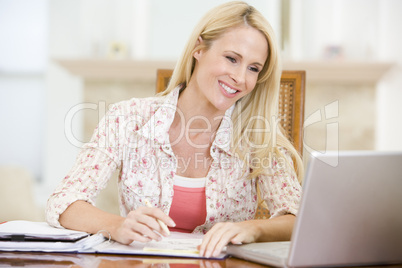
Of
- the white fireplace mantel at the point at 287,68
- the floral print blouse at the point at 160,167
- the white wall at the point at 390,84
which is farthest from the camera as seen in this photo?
the white fireplace mantel at the point at 287,68

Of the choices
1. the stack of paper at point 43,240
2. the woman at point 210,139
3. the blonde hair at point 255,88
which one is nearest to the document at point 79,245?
the stack of paper at point 43,240

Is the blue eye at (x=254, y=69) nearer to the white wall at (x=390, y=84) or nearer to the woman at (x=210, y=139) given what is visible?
the woman at (x=210, y=139)

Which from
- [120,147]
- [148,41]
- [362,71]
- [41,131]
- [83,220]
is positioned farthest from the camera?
[41,131]

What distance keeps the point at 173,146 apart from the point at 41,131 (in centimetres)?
268

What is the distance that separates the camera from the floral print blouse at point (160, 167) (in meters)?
1.49

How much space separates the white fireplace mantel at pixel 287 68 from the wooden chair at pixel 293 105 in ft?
5.44

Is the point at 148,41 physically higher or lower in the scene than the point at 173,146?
higher

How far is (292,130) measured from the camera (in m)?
1.72

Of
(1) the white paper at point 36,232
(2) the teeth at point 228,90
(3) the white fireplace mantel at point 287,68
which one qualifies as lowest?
(1) the white paper at point 36,232

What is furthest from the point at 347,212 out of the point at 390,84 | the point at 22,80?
the point at 22,80

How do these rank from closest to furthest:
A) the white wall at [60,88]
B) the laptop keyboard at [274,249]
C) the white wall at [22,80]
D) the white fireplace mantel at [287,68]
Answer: the laptop keyboard at [274,249] < the white fireplace mantel at [287,68] < the white wall at [60,88] < the white wall at [22,80]

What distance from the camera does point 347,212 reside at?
84 cm

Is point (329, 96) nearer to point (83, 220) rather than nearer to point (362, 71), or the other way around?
point (362, 71)

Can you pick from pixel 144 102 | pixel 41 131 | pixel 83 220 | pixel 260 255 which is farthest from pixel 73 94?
pixel 260 255
